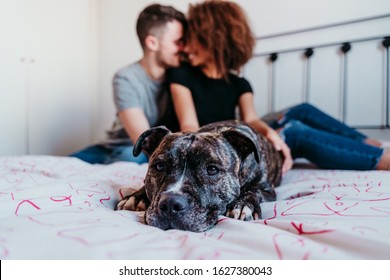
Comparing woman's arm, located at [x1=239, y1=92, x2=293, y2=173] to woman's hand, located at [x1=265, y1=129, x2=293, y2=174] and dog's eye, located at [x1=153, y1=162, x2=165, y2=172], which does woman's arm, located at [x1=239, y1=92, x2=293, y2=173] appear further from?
dog's eye, located at [x1=153, y1=162, x2=165, y2=172]

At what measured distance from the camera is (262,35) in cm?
266

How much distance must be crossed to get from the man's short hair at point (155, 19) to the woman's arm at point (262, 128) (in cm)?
68

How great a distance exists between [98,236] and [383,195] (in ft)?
2.84

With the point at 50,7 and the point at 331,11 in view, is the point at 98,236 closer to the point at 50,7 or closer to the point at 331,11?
the point at 331,11

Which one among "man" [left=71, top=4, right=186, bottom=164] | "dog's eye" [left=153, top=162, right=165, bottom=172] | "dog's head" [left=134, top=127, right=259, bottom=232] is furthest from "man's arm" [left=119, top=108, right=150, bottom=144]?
"dog's eye" [left=153, top=162, right=165, bottom=172]

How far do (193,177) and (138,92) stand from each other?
134 centimetres

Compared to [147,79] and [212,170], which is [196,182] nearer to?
[212,170]

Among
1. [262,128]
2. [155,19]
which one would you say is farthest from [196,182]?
[155,19]

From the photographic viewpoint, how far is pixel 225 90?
2145mm

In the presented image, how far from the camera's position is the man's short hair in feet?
6.57

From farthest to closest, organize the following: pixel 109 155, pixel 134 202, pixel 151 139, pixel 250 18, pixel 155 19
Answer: pixel 250 18 → pixel 109 155 → pixel 155 19 → pixel 151 139 → pixel 134 202

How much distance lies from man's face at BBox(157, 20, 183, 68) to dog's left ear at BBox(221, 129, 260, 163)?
1.19 metres
